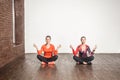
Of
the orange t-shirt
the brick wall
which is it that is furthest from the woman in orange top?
the brick wall

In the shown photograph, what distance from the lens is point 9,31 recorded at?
578 centimetres

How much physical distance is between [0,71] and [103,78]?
1983 mm

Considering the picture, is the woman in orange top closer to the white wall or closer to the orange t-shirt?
the orange t-shirt

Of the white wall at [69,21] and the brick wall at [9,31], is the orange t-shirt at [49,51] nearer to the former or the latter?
the brick wall at [9,31]

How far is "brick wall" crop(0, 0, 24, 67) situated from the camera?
202 inches

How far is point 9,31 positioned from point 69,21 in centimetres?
264

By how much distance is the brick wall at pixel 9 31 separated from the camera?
5.13m

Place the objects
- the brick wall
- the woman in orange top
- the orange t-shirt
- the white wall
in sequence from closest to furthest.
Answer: the brick wall
the woman in orange top
the orange t-shirt
the white wall

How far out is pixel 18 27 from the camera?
7316mm

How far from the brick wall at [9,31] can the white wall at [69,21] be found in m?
0.50

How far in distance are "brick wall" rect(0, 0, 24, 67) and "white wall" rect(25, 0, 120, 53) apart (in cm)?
50

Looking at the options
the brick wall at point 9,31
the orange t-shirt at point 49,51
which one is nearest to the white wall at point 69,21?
the brick wall at point 9,31

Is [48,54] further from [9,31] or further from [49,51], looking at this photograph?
[9,31]

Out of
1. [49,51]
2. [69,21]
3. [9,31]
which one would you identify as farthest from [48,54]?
[69,21]
